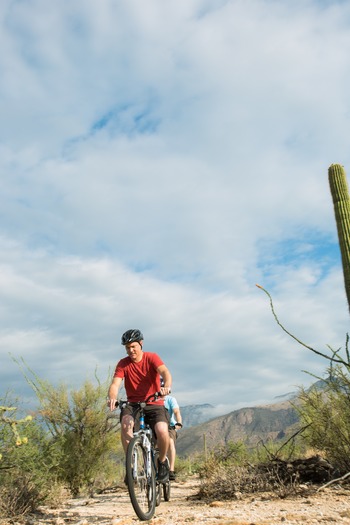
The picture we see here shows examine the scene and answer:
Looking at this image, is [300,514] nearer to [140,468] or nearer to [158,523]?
[158,523]

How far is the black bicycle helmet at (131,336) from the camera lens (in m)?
7.21

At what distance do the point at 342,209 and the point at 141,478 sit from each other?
253 inches

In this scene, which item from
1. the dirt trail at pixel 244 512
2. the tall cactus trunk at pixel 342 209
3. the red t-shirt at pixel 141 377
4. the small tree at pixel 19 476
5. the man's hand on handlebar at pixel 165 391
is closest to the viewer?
the dirt trail at pixel 244 512

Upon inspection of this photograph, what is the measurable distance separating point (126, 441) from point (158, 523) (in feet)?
4.34

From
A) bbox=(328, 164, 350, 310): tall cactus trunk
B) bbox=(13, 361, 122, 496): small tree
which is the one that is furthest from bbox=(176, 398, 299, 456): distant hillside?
bbox=(328, 164, 350, 310): tall cactus trunk

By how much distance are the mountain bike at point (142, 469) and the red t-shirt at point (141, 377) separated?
0.87ft

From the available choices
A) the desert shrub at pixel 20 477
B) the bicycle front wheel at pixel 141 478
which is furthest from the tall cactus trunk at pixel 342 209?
the desert shrub at pixel 20 477

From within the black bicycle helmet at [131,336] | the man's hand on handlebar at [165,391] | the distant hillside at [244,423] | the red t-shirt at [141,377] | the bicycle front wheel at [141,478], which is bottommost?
the bicycle front wheel at [141,478]

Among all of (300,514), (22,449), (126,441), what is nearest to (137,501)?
(126,441)

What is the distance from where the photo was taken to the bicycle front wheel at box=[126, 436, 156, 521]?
5961mm

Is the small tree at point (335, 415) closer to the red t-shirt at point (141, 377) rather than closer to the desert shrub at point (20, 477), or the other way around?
the red t-shirt at point (141, 377)

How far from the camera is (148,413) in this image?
23.4ft

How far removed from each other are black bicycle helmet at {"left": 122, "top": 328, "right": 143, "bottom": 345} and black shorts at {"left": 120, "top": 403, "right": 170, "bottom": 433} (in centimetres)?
84

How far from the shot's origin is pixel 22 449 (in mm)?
8500
